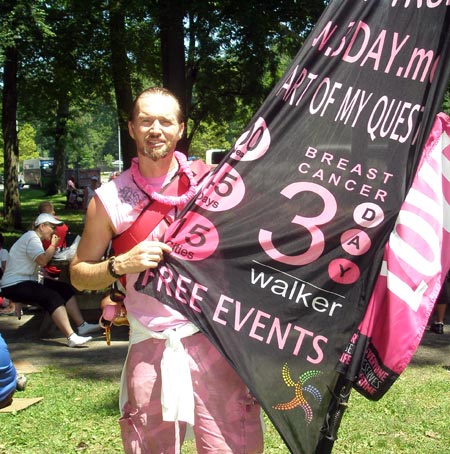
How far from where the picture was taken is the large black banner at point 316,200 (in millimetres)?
2514

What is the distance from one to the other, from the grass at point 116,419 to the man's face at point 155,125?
2262mm

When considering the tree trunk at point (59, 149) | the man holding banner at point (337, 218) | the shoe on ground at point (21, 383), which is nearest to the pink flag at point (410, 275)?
the man holding banner at point (337, 218)

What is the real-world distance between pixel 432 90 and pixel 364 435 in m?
2.71

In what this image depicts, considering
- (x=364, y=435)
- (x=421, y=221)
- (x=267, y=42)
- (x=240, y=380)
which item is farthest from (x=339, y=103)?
(x=267, y=42)

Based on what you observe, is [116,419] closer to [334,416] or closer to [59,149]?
[334,416]

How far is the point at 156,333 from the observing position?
2.69m

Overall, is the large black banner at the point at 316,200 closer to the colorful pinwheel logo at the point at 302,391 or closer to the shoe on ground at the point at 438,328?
the colorful pinwheel logo at the point at 302,391

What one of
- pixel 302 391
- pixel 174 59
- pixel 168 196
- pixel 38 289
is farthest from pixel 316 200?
pixel 174 59

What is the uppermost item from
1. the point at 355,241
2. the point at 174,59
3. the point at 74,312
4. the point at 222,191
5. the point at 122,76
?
the point at 174,59

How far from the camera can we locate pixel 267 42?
36.1 feet

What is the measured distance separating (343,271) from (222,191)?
538 mm

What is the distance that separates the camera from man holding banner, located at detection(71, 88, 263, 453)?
2.67 metres

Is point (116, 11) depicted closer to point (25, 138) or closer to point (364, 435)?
point (364, 435)

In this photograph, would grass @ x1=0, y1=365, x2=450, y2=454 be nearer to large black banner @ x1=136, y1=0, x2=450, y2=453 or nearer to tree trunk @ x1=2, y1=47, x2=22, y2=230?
large black banner @ x1=136, y1=0, x2=450, y2=453
